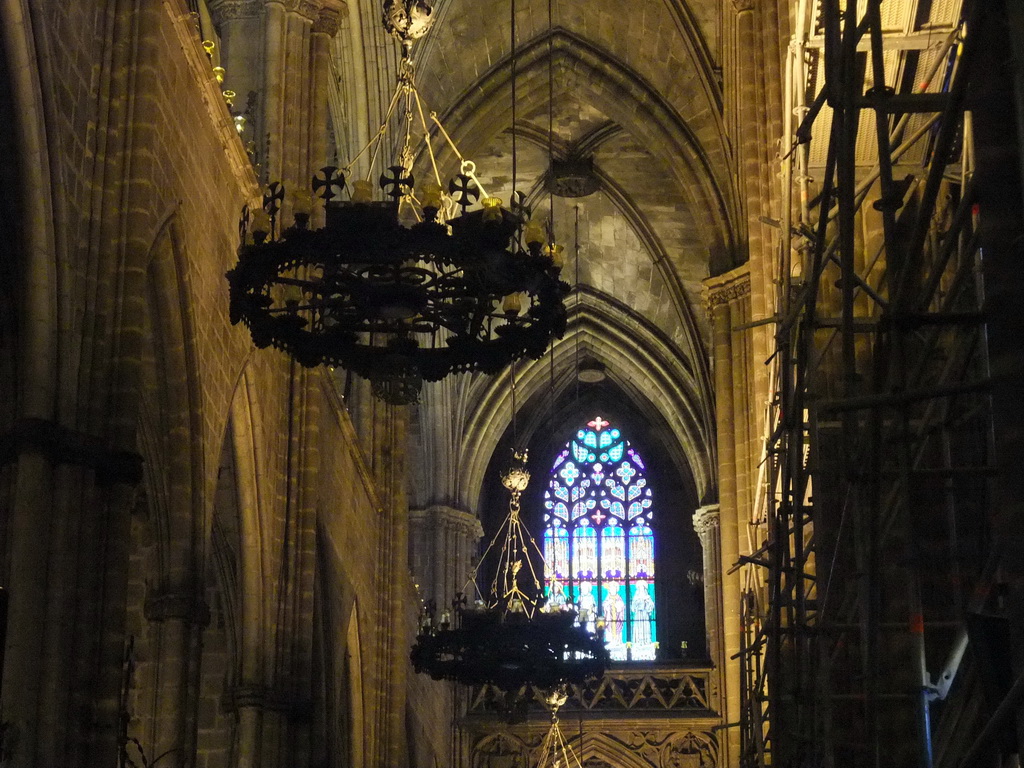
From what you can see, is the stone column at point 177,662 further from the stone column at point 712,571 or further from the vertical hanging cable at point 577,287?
the stone column at point 712,571

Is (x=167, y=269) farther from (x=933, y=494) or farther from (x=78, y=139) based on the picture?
(x=933, y=494)

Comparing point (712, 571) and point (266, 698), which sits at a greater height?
point (712, 571)

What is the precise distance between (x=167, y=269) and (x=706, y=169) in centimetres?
1291

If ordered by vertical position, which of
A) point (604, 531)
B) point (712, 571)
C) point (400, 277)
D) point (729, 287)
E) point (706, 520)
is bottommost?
point (400, 277)

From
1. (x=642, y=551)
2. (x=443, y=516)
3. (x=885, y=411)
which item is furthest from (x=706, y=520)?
(x=885, y=411)

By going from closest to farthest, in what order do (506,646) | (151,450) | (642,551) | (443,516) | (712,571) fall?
1. (151,450)
2. (506,646)
3. (443,516)
4. (712,571)
5. (642,551)

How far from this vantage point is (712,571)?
29.8m

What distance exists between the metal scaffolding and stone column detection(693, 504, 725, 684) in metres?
13.3

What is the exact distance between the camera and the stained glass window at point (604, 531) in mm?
32125

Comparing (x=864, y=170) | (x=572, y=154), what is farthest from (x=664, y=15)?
(x=864, y=170)

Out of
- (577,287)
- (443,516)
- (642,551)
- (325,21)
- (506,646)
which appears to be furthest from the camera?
(642,551)

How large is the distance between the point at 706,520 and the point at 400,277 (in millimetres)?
19122

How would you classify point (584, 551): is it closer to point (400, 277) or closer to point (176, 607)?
point (176, 607)

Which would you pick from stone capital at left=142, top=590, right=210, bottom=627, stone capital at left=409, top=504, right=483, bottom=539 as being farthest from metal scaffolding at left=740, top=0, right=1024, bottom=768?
stone capital at left=409, top=504, right=483, bottom=539
